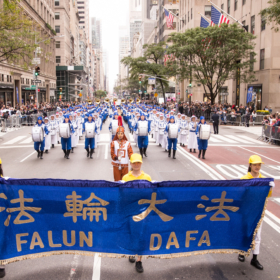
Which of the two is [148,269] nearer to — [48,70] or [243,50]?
[243,50]

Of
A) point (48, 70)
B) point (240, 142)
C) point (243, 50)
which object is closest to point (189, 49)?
point (243, 50)

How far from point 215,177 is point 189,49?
85.0 ft

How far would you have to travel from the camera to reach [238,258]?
5.25 metres

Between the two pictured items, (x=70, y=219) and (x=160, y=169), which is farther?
(x=160, y=169)

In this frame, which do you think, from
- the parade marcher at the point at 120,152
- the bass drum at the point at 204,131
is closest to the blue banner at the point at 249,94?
the bass drum at the point at 204,131

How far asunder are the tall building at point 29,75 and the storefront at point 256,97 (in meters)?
22.1

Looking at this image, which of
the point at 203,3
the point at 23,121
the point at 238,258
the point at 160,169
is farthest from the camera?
the point at 203,3

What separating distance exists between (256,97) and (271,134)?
61.4 ft

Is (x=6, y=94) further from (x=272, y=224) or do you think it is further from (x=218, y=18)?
(x=272, y=224)

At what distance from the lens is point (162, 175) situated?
36.4ft

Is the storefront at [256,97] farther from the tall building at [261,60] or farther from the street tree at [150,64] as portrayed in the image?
the street tree at [150,64]

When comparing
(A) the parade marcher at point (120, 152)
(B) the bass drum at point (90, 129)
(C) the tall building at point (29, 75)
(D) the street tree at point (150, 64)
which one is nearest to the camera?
(A) the parade marcher at point (120, 152)

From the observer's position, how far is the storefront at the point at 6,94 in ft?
124

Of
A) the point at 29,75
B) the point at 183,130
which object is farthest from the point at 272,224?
the point at 29,75
